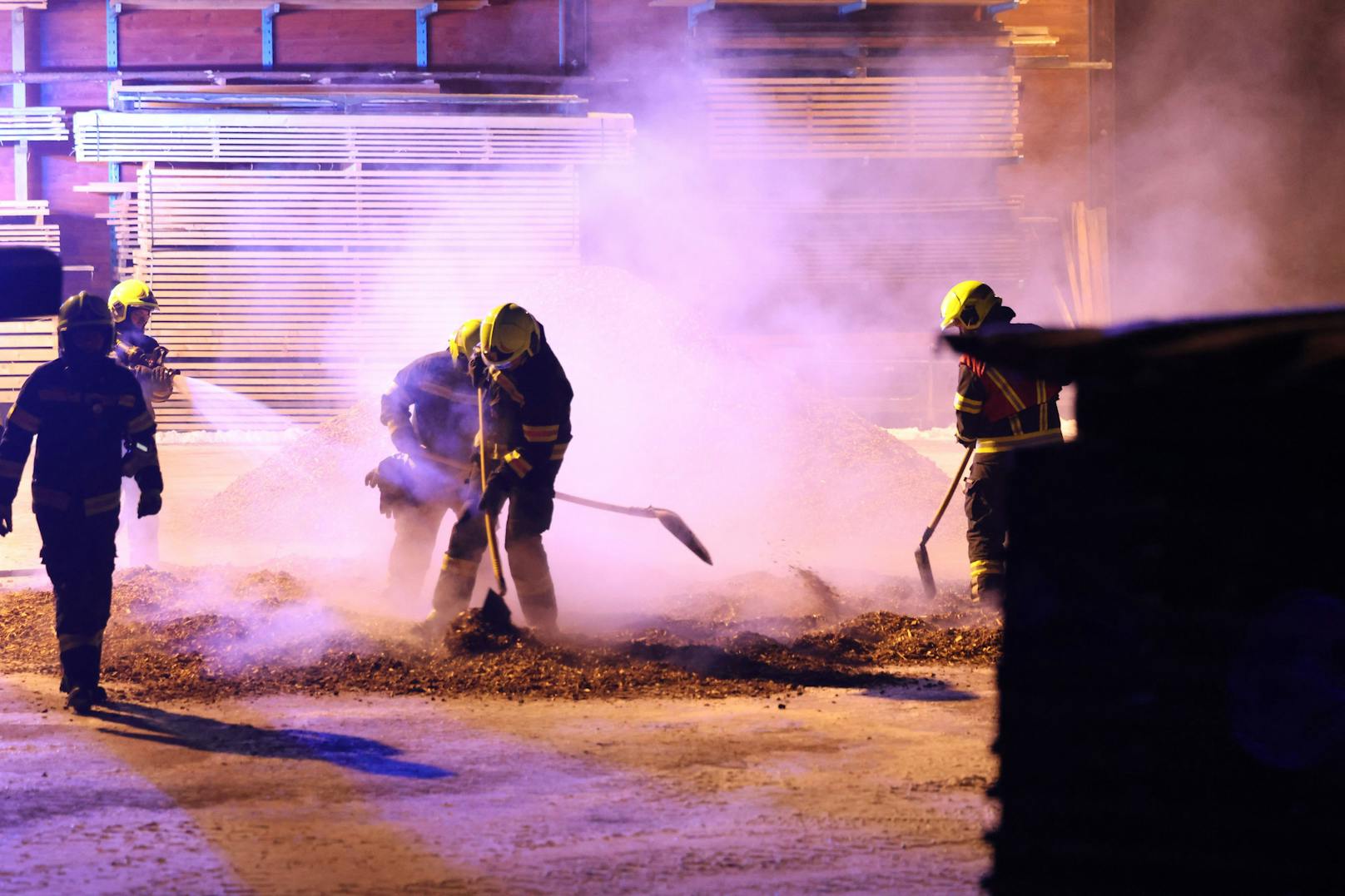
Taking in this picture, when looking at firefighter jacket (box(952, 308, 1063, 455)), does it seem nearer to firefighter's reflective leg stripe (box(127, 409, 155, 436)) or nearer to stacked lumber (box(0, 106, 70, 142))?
firefighter's reflective leg stripe (box(127, 409, 155, 436))

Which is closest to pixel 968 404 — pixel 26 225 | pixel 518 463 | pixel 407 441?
pixel 518 463

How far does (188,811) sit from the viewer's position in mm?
4371

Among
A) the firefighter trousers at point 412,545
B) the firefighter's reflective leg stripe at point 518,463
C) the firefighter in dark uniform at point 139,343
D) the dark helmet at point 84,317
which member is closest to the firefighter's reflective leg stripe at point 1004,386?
the firefighter's reflective leg stripe at point 518,463

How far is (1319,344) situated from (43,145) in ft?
61.5

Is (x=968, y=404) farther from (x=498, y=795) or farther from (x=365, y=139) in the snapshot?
(x=365, y=139)

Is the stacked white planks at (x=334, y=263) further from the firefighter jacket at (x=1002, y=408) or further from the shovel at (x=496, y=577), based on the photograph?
the firefighter jacket at (x=1002, y=408)

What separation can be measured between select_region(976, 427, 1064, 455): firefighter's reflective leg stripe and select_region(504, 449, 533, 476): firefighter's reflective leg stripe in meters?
2.64

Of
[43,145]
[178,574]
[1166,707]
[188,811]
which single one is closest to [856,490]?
[178,574]

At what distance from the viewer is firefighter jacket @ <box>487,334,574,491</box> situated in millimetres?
6730

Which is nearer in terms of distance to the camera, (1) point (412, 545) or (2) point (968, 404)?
(2) point (968, 404)

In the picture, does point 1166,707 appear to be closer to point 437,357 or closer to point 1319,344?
point 1319,344

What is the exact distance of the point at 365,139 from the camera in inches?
670

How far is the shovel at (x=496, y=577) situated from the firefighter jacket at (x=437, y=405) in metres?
0.43

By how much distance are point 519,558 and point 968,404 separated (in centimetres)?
263
